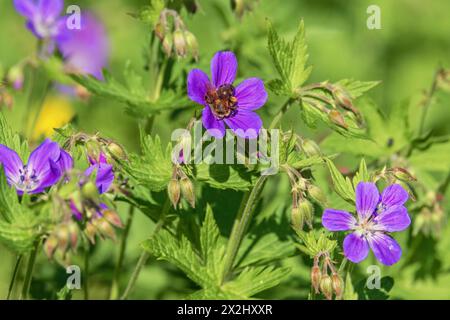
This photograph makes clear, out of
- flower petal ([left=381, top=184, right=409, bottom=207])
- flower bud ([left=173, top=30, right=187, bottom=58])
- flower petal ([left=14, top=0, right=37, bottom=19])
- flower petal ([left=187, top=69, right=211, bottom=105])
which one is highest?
flower petal ([left=14, top=0, right=37, bottom=19])

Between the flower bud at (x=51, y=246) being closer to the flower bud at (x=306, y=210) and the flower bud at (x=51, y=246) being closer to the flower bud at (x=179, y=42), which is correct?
the flower bud at (x=306, y=210)

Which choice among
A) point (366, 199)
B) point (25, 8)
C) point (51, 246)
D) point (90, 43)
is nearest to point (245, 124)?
point (366, 199)

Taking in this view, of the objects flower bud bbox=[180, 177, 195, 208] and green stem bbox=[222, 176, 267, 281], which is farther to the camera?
green stem bbox=[222, 176, 267, 281]

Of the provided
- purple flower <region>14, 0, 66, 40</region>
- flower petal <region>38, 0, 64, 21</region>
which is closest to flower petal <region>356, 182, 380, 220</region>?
purple flower <region>14, 0, 66, 40</region>

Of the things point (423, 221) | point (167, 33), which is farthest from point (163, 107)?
point (423, 221)

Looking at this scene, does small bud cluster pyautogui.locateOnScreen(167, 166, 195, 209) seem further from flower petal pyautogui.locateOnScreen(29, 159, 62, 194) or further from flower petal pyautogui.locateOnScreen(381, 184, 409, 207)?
flower petal pyautogui.locateOnScreen(381, 184, 409, 207)

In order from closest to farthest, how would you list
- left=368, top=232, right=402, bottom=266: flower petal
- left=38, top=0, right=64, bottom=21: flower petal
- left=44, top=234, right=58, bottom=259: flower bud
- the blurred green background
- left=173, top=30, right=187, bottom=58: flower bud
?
left=44, top=234, right=58, bottom=259: flower bud, left=368, top=232, right=402, bottom=266: flower petal, left=173, top=30, right=187, bottom=58: flower bud, left=38, top=0, right=64, bottom=21: flower petal, the blurred green background

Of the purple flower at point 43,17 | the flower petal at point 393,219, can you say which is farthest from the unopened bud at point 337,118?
the purple flower at point 43,17
